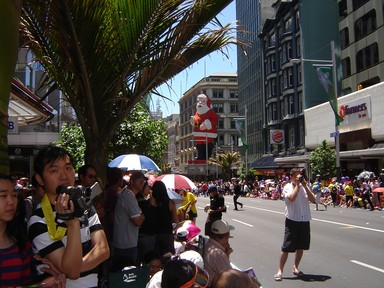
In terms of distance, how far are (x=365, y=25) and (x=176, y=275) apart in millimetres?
35253

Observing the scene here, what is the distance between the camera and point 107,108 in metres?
4.32

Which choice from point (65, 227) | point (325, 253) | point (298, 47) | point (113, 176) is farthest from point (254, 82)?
point (65, 227)

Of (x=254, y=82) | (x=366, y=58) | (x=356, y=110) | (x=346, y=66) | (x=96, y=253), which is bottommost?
(x=96, y=253)

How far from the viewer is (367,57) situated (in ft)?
110

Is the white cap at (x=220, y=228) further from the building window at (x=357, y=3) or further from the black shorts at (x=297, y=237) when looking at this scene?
the building window at (x=357, y=3)

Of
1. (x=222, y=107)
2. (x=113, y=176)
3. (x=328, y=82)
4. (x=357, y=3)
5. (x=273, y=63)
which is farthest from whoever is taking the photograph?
(x=222, y=107)

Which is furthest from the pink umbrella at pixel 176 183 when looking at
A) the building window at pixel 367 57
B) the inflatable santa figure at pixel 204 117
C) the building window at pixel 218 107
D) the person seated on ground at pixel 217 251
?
the building window at pixel 218 107

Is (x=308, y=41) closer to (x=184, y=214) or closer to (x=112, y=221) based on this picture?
(x=184, y=214)

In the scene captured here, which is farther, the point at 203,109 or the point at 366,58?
the point at 203,109

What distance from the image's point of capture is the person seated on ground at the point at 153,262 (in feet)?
17.1

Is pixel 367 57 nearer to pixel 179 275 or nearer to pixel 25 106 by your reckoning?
pixel 25 106

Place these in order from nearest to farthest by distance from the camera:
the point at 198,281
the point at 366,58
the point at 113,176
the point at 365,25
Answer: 1. the point at 198,281
2. the point at 113,176
3. the point at 366,58
4. the point at 365,25

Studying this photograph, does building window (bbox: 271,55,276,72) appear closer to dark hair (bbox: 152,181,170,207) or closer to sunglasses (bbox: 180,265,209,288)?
dark hair (bbox: 152,181,170,207)

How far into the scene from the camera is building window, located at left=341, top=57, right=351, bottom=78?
36775 mm
